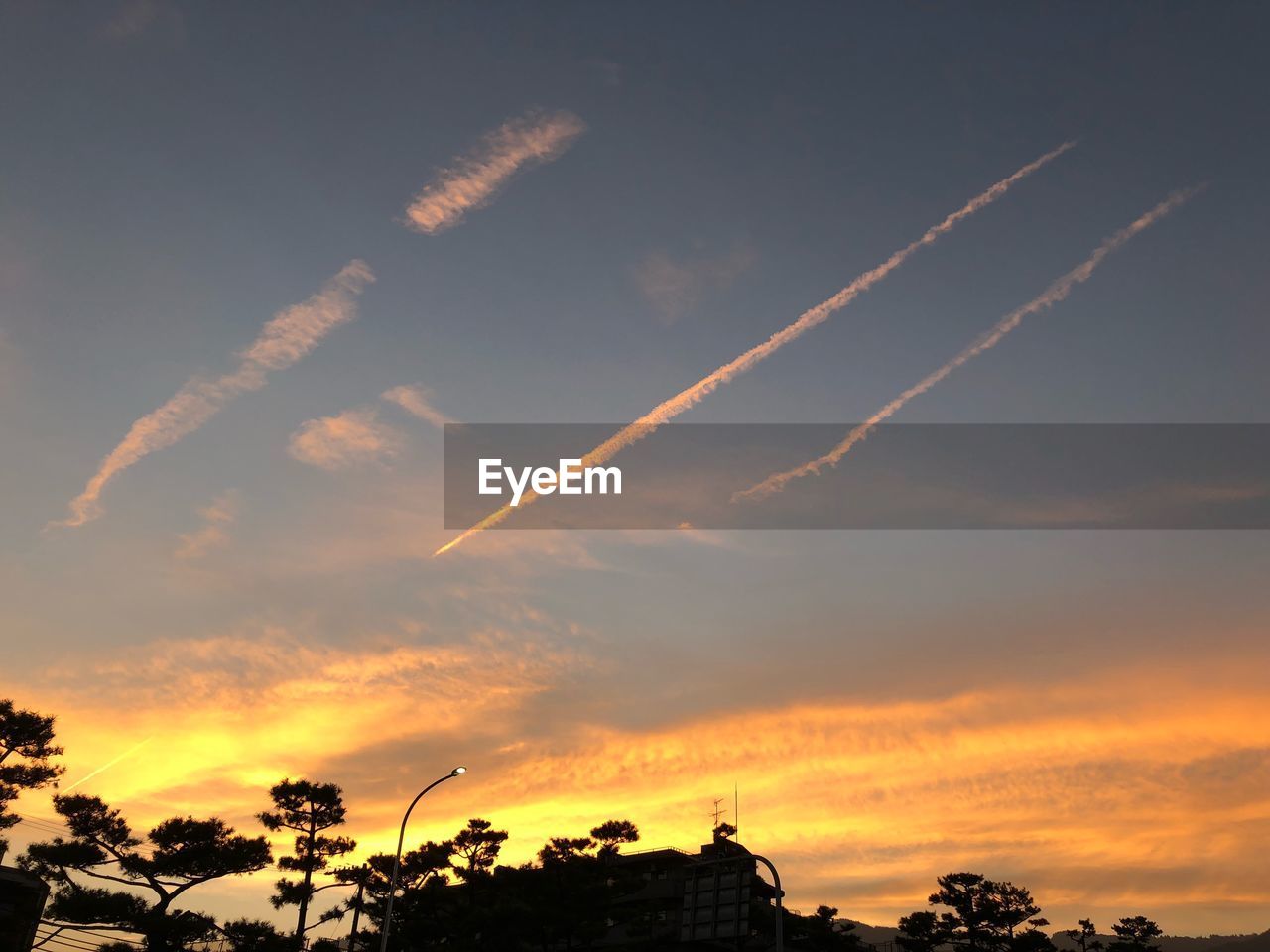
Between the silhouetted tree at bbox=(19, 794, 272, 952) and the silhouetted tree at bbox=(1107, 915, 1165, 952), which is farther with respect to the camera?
→ the silhouetted tree at bbox=(1107, 915, 1165, 952)

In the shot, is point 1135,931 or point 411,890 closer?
point 411,890

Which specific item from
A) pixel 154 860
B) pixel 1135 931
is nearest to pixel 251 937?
pixel 154 860

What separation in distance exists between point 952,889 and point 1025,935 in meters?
7.25

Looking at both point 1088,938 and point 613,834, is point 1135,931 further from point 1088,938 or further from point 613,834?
point 613,834

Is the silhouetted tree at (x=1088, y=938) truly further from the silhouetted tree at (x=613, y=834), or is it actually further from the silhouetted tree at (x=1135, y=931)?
the silhouetted tree at (x=613, y=834)

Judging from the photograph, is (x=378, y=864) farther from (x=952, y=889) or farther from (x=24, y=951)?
(x=952, y=889)

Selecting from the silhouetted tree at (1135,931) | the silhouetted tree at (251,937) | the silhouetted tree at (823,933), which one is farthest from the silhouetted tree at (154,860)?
the silhouetted tree at (1135,931)

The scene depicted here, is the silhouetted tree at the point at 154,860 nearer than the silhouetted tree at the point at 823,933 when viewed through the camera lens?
Yes

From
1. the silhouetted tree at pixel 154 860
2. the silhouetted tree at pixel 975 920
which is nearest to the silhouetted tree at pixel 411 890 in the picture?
the silhouetted tree at pixel 154 860

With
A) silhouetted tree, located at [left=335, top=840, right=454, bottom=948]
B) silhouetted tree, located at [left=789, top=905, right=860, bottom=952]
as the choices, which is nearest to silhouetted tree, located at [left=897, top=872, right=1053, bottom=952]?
silhouetted tree, located at [left=789, top=905, right=860, bottom=952]

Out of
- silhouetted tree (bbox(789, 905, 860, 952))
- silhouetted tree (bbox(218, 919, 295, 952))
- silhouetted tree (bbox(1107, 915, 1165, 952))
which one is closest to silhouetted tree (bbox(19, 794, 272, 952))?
silhouetted tree (bbox(218, 919, 295, 952))

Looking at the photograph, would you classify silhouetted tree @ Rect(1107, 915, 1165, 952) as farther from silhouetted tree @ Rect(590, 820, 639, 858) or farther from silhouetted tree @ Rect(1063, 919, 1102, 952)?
silhouetted tree @ Rect(590, 820, 639, 858)

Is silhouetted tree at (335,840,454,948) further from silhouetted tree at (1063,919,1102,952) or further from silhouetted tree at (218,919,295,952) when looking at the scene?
silhouetted tree at (1063,919,1102,952)

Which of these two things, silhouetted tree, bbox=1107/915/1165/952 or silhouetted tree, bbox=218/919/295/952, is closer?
silhouetted tree, bbox=218/919/295/952
